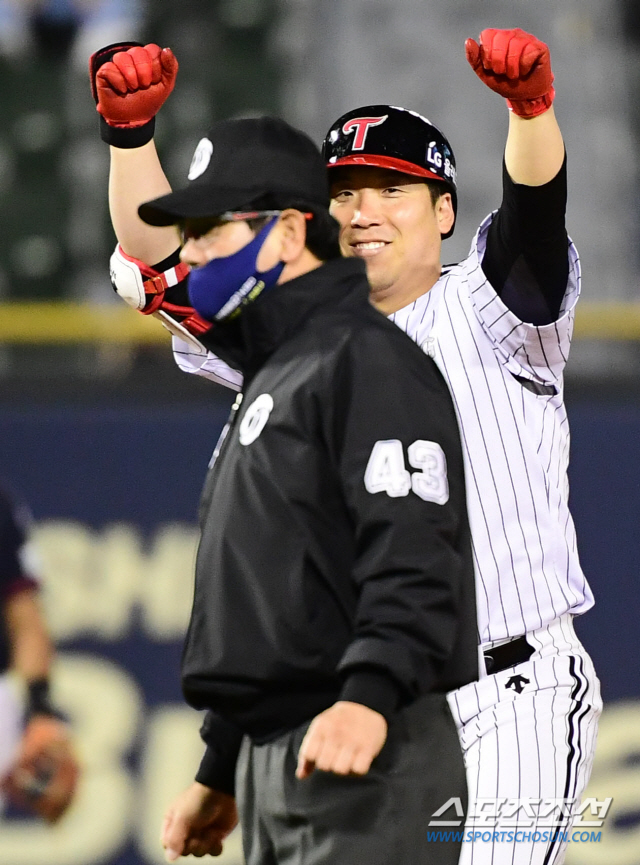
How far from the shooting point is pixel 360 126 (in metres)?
2.67

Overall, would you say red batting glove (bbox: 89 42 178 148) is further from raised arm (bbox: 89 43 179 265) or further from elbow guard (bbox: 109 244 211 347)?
elbow guard (bbox: 109 244 211 347)

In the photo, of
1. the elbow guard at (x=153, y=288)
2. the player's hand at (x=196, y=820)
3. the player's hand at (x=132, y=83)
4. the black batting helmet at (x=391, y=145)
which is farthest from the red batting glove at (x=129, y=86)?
the player's hand at (x=196, y=820)

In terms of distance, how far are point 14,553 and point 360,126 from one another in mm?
2144

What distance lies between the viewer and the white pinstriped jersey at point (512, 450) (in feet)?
7.59

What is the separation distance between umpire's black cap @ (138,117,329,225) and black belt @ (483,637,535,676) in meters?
0.77

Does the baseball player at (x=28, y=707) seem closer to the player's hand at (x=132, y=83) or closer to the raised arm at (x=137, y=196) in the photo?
the raised arm at (x=137, y=196)

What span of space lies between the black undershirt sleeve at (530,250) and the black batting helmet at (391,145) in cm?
32

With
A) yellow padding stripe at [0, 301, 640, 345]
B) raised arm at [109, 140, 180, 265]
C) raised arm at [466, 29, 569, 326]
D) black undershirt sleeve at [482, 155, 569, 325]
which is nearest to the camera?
raised arm at [466, 29, 569, 326]

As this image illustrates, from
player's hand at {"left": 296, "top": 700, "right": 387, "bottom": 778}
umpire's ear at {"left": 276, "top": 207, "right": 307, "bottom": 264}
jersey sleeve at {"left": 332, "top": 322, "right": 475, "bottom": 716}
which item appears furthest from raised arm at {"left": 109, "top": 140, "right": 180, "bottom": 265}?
player's hand at {"left": 296, "top": 700, "right": 387, "bottom": 778}

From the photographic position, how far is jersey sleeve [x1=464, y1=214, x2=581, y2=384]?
237 centimetres

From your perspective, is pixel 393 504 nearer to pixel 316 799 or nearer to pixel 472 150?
pixel 316 799

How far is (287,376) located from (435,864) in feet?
2.30

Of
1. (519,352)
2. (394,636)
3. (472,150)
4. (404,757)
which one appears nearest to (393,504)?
(394,636)

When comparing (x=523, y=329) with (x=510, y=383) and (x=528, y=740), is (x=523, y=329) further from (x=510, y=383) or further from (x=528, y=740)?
(x=528, y=740)
